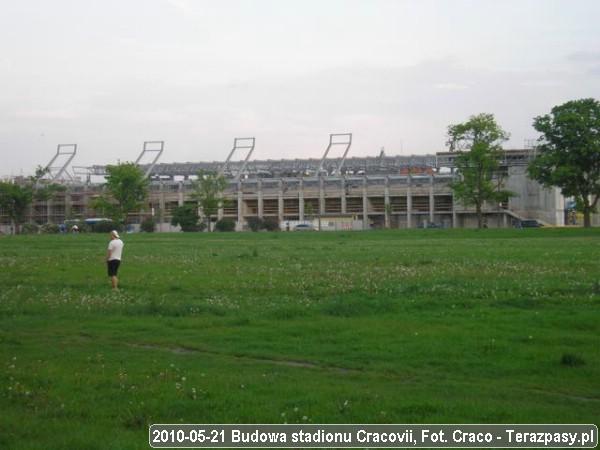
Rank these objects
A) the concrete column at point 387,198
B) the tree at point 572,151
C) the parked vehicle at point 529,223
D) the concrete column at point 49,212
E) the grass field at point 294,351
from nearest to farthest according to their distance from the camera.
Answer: the grass field at point 294,351
the tree at point 572,151
the parked vehicle at point 529,223
the concrete column at point 387,198
the concrete column at point 49,212

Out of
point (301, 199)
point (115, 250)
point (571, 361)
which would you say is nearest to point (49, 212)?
point (301, 199)

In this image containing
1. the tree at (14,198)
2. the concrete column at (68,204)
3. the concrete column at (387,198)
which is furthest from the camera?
the concrete column at (68,204)

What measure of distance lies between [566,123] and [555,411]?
2818 inches

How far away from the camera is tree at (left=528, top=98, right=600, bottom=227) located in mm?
74188

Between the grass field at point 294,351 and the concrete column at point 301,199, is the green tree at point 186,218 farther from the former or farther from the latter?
the grass field at point 294,351

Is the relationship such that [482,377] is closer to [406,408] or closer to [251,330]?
[406,408]

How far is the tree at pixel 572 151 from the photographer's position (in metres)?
74.2

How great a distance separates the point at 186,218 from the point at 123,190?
10760 millimetres

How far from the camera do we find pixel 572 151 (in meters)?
74.9

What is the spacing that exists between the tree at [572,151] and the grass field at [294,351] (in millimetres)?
52899

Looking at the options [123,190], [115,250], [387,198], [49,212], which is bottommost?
[115,250]
